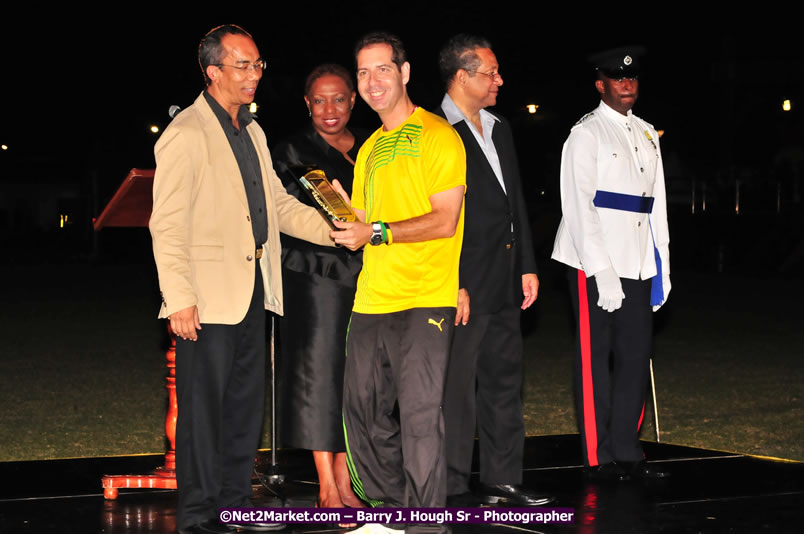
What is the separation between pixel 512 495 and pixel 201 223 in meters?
1.95

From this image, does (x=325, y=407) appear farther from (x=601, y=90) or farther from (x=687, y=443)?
(x=687, y=443)

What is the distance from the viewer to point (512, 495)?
5590 millimetres

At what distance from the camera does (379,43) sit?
4.68 metres

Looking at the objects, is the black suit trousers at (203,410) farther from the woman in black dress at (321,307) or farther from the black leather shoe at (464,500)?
the black leather shoe at (464,500)

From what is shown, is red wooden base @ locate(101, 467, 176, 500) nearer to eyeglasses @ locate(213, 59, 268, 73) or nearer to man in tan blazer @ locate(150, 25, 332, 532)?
man in tan blazer @ locate(150, 25, 332, 532)

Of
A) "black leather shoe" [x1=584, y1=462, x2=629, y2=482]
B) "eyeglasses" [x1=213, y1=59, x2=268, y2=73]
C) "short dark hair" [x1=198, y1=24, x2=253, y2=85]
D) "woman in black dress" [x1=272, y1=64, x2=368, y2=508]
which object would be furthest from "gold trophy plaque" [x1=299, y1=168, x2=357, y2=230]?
"black leather shoe" [x1=584, y1=462, x2=629, y2=482]

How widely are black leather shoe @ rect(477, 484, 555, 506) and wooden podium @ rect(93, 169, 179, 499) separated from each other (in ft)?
4.96

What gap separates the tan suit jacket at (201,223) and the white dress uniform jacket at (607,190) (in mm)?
1878

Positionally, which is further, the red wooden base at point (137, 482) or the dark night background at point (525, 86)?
the dark night background at point (525, 86)

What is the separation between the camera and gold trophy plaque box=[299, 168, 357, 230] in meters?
4.64

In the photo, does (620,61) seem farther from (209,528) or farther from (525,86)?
(525,86)

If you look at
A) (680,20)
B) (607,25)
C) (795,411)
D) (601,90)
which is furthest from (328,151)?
(680,20)

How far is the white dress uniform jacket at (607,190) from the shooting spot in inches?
241

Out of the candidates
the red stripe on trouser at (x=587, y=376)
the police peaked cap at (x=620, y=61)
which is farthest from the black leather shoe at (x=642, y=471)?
the police peaked cap at (x=620, y=61)
